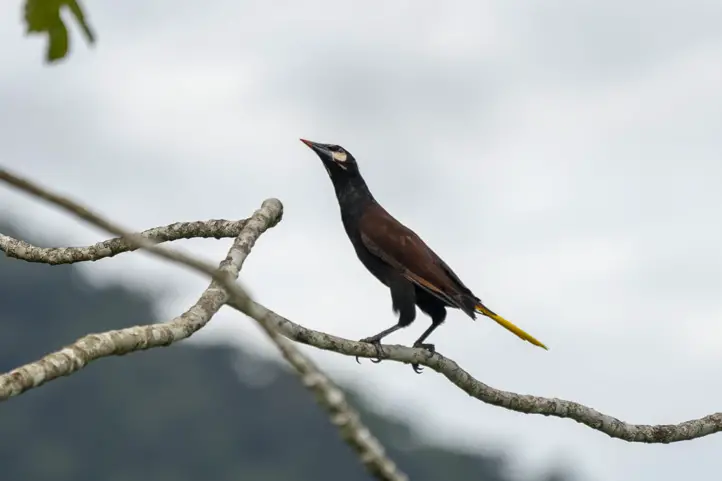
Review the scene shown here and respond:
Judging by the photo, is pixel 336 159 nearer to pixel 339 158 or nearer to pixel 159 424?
pixel 339 158

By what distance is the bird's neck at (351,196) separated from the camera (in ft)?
27.5

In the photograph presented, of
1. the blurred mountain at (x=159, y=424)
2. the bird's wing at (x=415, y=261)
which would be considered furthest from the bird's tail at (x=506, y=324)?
the blurred mountain at (x=159, y=424)

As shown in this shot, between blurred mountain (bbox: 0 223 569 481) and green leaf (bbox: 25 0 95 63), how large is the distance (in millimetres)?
117917

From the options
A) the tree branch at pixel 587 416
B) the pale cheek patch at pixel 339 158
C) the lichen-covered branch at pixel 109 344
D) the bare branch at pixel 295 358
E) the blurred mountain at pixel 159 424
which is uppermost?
the blurred mountain at pixel 159 424

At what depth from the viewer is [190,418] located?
133375 millimetres

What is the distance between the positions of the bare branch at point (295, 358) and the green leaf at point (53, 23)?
0.45 meters

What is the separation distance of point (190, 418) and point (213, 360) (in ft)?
34.0

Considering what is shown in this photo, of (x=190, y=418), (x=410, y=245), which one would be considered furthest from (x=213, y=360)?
(x=410, y=245)

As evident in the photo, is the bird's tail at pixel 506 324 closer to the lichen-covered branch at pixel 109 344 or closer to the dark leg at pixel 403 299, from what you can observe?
the dark leg at pixel 403 299

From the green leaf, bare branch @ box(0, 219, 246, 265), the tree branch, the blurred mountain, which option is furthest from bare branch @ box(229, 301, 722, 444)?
the blurred mountain

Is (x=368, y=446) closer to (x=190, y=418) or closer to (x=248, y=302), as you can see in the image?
(x=248, y=302)

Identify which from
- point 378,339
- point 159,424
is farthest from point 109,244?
point 159,424

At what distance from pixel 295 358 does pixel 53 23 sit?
849 millimetres

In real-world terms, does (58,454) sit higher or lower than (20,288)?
lower
